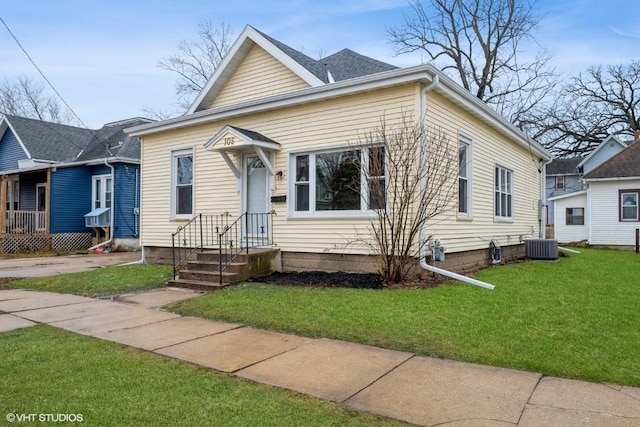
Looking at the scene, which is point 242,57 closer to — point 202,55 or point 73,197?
point 73,197

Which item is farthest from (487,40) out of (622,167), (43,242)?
(43,242)

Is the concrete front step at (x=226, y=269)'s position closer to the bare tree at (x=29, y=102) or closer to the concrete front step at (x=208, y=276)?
the concrete front step at (x=208, y=276)

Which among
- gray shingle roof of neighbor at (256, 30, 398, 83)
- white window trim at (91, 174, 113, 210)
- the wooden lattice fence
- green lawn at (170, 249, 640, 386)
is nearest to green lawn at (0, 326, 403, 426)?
green lawn at (170, 249, 640, 386)

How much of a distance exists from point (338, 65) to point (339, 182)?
472 cm

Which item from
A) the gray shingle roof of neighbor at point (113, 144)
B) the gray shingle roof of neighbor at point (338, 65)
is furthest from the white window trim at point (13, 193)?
the gray shingle roof of neighbor at point (338, 65)

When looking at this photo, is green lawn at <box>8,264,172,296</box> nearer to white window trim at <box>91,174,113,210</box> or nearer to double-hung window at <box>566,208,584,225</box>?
white window trim at <box>91,174,113,210</box>

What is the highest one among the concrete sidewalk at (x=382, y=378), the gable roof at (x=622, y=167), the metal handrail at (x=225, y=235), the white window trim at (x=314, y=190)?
the gable roof at (x=622, y=167)

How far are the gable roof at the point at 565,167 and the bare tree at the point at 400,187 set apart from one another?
31.2 metres

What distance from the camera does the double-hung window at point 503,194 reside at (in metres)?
12.1

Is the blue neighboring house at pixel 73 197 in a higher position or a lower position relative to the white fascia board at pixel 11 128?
lower

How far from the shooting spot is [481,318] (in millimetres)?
5496

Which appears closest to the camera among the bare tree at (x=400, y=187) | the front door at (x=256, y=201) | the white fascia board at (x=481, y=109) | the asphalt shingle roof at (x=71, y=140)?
the bare tree at (x=400, y=187)

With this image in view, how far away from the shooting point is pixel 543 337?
4.75 meters

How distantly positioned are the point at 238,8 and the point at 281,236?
1008 cm
